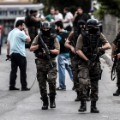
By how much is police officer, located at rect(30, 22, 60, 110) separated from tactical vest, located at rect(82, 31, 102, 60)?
0.93m

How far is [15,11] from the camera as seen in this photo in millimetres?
55438

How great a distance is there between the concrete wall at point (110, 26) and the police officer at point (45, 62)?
655 inches

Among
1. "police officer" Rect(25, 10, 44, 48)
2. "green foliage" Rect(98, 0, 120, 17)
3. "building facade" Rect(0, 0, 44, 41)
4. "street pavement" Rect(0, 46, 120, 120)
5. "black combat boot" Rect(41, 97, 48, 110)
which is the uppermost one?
"green foliage" Rect(98, 0, 120, 17)

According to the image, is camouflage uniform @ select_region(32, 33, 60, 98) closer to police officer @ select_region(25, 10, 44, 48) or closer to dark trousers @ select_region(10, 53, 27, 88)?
dark trousers @ select_region(10, 53, 27, 88)

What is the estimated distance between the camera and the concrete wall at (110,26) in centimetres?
3225

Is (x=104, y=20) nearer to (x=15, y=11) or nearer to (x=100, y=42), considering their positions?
(x=15, y=11)

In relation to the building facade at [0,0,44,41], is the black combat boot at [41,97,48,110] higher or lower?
higher

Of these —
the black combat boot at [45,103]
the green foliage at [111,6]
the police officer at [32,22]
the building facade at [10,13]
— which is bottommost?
the building facade at [10,13]

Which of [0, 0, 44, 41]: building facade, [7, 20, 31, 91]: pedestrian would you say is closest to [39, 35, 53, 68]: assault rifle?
[7, 20, 31, 91]: pedestrian

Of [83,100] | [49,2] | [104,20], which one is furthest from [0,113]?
[49,2]

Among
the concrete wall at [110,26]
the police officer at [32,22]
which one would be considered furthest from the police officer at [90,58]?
the concrete wall at [110,26]

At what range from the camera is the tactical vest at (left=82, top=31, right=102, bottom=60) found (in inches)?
566

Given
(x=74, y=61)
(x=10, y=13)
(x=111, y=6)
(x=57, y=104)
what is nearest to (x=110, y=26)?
(x=111, y=6)

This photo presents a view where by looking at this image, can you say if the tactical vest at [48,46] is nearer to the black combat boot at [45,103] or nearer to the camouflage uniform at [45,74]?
the camouflage uniform at [45,74]
